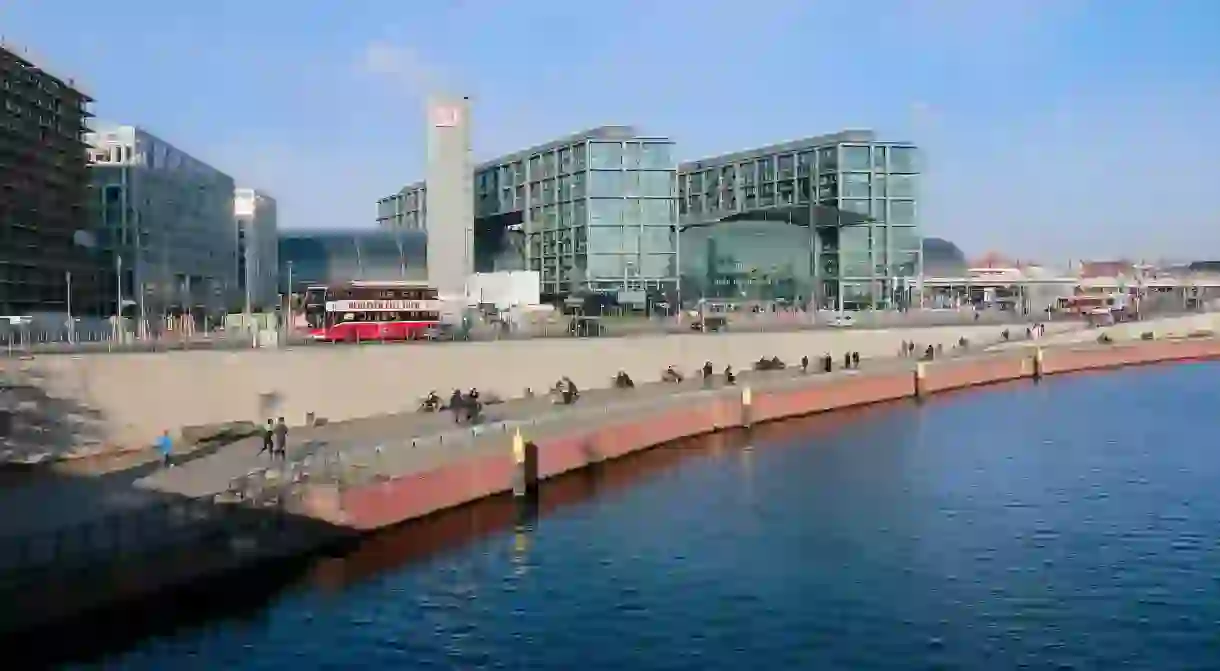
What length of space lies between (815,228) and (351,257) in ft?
155

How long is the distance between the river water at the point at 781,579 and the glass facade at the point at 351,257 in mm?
87169

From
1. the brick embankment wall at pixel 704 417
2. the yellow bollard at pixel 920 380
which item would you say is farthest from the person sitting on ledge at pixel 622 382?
the yellow bollard at pixel 920 380

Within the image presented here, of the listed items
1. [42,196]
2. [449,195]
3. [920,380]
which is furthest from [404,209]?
[920,380]

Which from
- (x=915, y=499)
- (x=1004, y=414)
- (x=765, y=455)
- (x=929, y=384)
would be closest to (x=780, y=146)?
(x=929, y=384)

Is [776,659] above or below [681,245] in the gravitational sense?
below

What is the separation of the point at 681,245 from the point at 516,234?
59.8ft

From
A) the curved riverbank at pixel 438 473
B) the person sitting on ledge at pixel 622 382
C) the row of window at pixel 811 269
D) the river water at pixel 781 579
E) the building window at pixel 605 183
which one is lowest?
the river water at pixel 781 579

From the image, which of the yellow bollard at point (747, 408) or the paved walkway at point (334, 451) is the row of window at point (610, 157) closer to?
the yellow bollard at point (747, 408)

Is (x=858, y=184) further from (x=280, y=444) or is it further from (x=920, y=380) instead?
(x=280, y=444)

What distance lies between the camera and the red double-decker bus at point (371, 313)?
61625mm

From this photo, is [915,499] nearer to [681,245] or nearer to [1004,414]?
[1004,414]

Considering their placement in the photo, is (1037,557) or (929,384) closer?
(1037,557)

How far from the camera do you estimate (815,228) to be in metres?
124

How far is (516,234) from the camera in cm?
12725
